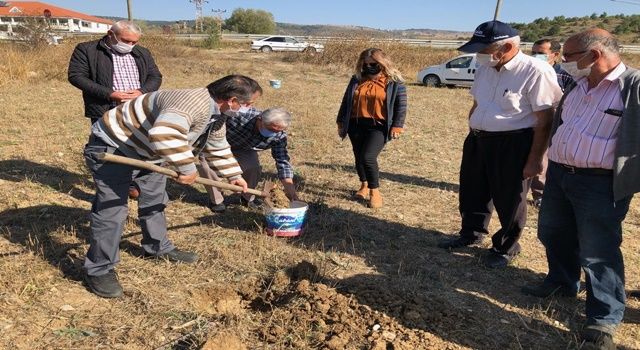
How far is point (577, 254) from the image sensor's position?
3027 mm

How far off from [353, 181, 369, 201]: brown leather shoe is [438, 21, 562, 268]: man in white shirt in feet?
5.00

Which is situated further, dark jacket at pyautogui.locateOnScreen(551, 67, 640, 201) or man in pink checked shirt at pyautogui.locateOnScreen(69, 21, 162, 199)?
Result: man in pink checked shirt at pyautogui.locateOnScreen(69, 21, 162, 199)

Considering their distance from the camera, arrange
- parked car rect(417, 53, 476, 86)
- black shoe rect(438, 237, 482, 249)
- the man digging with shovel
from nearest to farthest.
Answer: the man digging with shovel → black shoe rect(438, 237, 482, 249) → parked car rect(417, 53, 476, 86)

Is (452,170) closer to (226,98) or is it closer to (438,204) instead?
(438,204)

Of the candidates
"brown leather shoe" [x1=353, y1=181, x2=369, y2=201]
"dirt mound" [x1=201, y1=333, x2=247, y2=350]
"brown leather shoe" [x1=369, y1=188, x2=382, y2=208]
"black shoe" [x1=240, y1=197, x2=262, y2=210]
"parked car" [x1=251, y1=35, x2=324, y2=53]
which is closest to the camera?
"dirt mound" [x1=201, y1=333, x2=247, y2=350]

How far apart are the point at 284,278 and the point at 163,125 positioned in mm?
1326

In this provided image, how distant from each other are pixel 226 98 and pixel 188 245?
1.42 meters

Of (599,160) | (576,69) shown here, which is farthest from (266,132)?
(599,160)

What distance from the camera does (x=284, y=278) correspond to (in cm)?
321

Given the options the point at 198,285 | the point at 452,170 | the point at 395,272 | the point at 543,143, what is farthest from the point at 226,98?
the point at 452,170

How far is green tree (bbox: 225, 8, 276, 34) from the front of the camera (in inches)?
2496

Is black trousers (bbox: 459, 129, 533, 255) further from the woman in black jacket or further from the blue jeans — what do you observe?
the woman in black jacket

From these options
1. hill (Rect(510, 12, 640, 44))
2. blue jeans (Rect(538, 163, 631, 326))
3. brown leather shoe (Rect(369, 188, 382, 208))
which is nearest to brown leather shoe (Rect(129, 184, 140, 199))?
brown leather shoe (Rect(369, 188, 382, 208))

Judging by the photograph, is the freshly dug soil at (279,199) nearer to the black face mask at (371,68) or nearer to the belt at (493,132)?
the black face mask at (371,68)
